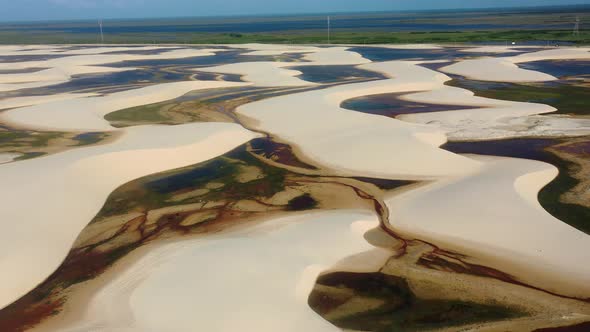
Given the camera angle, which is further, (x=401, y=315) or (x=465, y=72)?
(x=465, y=72)

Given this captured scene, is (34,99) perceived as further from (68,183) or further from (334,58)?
(334,58)

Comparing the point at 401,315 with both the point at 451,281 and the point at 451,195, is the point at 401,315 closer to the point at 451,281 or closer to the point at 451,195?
the point at 451,281

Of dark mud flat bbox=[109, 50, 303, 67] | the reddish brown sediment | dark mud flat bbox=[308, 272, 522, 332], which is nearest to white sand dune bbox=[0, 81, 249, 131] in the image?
dark mud flat bbox=[308, 272, 522, 332]

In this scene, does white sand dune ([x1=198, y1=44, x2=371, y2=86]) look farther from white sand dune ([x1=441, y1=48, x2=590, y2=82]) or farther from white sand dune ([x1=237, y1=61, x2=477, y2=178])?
white sand dune ([x1=441, y1=48, x2=590, y2=82])

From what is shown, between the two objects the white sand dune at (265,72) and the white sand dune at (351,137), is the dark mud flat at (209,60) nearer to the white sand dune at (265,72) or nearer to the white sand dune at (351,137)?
the white sand dune at (265,72)

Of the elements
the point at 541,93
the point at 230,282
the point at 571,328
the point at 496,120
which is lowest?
the point at 571,328

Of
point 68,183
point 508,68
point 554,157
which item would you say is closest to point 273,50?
point 508,68

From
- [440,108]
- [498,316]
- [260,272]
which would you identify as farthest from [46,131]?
[498,316]

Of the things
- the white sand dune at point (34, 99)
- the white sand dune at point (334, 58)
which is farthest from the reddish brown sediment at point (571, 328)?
the white sand dune at point (334, 58)
